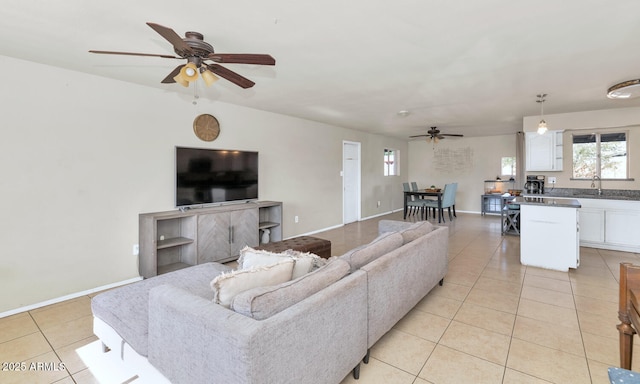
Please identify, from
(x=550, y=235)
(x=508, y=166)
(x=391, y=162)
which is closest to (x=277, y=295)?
(x=550, y=235)

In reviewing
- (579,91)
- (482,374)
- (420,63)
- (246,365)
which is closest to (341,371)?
(246,365)

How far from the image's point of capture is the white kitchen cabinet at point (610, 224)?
447cm

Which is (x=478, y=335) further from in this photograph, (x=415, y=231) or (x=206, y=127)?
(x=206, y=127)

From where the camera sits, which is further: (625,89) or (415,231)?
(625,89)

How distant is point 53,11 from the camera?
1969 millimetres

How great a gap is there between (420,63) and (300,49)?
1.18m

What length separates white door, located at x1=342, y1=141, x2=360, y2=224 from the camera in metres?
6.99

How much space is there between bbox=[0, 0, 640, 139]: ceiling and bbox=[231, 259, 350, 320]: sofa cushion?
5.55ft

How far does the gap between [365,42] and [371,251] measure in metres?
1.67

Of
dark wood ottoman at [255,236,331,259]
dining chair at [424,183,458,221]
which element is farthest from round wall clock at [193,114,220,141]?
dining chair at [424,183,458,221]

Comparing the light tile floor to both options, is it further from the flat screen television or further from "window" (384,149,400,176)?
"window" (384,149,400,176)

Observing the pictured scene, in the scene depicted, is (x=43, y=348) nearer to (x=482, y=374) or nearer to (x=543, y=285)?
(x=482, y=374)

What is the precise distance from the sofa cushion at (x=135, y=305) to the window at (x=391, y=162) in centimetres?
699

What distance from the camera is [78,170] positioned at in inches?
122
